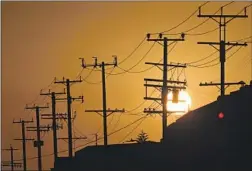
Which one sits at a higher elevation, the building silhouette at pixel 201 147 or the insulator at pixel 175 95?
the insulator at pixel 175 95

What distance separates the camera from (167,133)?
55.1m

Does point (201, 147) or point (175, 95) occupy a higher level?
point (175, 95)

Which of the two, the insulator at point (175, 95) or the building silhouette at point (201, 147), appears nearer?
the building silhouette at point (201, 147)

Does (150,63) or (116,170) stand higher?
(150,63)

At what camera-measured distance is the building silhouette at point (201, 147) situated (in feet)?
144

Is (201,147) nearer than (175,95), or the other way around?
(201,147)

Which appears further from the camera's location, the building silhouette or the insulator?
the insulator

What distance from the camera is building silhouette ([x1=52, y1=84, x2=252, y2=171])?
144 ft

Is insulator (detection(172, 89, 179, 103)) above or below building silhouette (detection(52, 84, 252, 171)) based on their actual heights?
above

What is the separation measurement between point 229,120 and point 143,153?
44.5ft

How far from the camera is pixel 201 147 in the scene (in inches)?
1908

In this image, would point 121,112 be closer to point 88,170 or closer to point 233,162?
point 88,170

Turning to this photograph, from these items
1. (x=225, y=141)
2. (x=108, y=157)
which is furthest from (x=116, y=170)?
(x=225, y=141)

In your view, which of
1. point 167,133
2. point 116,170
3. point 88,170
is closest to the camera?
point 167,133
